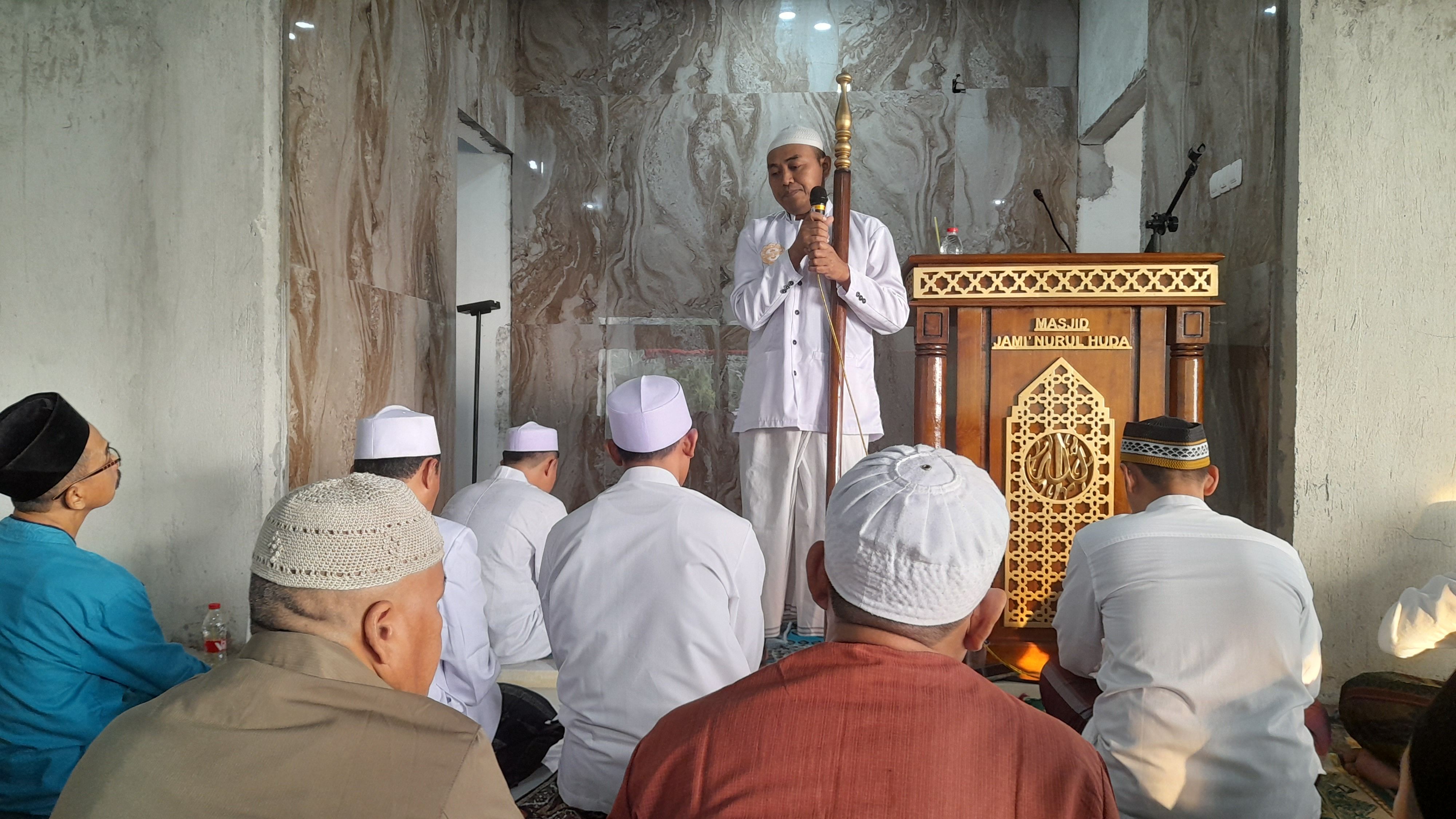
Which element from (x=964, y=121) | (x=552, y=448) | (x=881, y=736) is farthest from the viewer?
(x=964, y=121)

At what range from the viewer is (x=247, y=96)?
10.7 ft

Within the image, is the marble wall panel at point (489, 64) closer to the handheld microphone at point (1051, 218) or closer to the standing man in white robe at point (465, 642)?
the handheld microphone at point (1051, 218)

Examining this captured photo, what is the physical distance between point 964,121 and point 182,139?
3.83m

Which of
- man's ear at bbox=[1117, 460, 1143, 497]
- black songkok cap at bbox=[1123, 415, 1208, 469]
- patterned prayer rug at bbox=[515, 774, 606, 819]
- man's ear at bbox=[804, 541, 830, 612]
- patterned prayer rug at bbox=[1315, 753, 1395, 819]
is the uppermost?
black songkok cap at bbox=[1123, 415, 1208, 469]

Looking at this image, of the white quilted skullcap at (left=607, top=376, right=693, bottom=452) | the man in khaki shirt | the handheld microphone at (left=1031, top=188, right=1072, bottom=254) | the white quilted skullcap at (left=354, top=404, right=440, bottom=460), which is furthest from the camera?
the handheld microphone at (left=1031, top=188, right=1072, bottom=254)

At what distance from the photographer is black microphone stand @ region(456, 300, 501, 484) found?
193 inches

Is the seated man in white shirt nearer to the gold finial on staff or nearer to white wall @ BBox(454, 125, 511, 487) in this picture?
the gold finial on staff

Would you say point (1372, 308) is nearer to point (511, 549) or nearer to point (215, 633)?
point (511, 549)

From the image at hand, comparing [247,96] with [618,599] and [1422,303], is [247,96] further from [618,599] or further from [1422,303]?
[1422,303]

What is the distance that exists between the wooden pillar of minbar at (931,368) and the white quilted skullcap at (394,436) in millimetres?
1523

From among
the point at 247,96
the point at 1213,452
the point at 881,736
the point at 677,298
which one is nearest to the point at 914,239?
the point at 677,298

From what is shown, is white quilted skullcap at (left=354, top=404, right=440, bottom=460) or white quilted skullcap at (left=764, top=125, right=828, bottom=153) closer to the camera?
white quilted skullcap at (left=354, top=404, right=440, bottom=460)

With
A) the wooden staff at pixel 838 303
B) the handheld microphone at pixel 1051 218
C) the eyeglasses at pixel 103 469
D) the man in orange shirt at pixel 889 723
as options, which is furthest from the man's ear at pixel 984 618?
the handheld microphone at pixel 1051 218

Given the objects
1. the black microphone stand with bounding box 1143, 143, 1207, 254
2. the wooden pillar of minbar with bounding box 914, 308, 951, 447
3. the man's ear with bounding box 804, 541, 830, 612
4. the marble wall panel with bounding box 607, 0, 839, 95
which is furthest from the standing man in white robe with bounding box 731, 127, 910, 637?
the man's ear with bounding box 804, 541, 830, 612
